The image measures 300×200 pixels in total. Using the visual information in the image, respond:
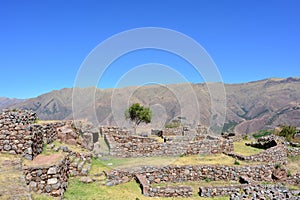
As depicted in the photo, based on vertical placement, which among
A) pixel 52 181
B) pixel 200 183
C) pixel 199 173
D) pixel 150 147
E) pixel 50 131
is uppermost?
pixel 50 131

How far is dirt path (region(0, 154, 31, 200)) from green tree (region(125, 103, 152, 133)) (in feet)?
113

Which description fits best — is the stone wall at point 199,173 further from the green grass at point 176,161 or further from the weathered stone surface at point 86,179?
the weathered stone surface at point 86,179

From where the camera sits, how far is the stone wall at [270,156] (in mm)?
18594

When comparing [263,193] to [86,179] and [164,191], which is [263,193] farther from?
[86,179]

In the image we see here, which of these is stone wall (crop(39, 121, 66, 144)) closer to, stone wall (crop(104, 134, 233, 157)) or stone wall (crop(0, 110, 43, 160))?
stone wall (crop(0, 110, 43, 160))

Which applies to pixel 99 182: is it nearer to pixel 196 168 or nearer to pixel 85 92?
pixel 196 168

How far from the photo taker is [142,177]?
14203 millimetres

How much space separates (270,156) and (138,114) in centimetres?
2730

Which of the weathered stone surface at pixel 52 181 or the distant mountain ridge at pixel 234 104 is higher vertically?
the distant mountain ridge at pixel 234 104

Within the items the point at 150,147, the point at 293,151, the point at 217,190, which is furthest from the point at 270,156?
the point at 150,147

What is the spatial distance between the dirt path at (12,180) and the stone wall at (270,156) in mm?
13543

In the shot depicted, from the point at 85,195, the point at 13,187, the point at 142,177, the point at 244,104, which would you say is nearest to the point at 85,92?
the point at 142,177

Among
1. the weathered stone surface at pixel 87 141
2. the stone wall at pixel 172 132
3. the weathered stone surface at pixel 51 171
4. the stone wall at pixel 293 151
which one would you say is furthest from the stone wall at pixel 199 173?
the stone wall at pixel 172 132

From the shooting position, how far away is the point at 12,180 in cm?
852
